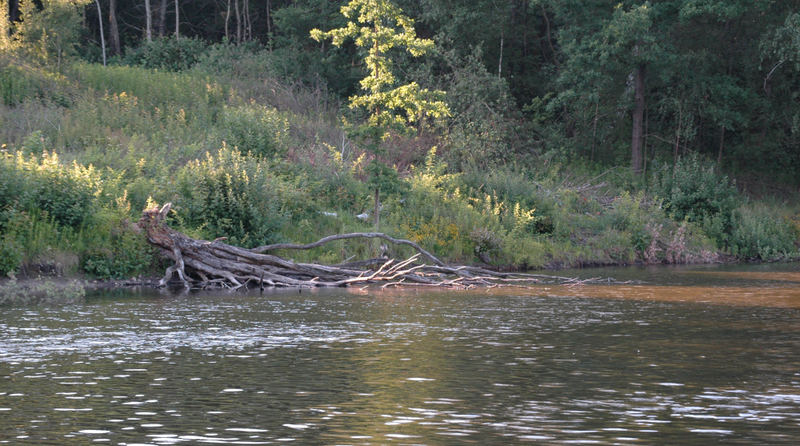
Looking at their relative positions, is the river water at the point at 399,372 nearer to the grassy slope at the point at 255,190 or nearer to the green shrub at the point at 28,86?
the grassy slope at the point at 255,190

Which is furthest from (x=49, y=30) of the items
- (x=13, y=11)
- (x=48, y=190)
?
(x=48, y=190)

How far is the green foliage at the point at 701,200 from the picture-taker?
Result: 41.1 meters

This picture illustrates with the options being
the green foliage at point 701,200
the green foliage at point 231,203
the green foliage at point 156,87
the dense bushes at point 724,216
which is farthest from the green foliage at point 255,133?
the dense bushes at point 724,216

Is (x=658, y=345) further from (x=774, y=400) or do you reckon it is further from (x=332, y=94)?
(x=332, y=94)

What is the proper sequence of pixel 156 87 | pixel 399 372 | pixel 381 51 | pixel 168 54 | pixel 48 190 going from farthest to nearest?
pixel 168 54
pixel 156 87
pixel 381 51
pixel 48 190
pixel 399 372

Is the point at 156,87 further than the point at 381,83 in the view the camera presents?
Yes

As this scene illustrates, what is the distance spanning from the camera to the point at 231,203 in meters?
28.7

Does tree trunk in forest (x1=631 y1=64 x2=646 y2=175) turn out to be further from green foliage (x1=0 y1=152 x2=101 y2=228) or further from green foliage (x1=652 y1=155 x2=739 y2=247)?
green foliage (x1=0 y1=152 x2=101 y2=228)

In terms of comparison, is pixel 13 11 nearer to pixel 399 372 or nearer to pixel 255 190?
pixel 255 190

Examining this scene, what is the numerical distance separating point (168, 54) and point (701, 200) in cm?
2699

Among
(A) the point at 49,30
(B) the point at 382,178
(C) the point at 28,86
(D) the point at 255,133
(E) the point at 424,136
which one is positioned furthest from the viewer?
(E) the point at 424,136

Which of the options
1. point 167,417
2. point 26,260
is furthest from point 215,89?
point 167,417

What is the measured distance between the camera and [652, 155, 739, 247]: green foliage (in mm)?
41094

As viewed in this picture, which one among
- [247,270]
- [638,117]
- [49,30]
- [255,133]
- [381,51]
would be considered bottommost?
[247,270]
